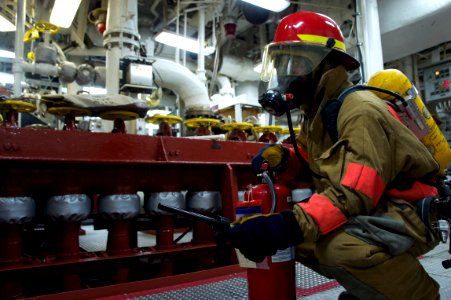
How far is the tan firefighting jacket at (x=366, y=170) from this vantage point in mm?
1159

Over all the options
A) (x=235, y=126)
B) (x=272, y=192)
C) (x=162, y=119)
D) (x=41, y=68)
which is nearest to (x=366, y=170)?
(x=272, y=192)

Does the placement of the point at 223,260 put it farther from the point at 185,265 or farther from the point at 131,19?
the point at 131,19

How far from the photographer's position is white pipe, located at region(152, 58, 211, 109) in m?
5.24

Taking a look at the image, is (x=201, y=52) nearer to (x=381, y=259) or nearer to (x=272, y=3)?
(x=272, y=3)

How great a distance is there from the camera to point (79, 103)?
8.95 ft

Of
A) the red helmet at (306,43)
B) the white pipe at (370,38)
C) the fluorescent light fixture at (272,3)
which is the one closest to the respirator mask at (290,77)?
the red helmet at (306,43)

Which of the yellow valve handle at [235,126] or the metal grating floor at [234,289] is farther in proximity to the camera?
the yellow valve handle at [235,126]

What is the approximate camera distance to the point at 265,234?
3.69 ft

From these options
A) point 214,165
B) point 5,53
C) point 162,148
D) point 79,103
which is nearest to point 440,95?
point 214,165

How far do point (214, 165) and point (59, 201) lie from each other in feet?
4.18

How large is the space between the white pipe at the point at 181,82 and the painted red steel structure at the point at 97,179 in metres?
2.22

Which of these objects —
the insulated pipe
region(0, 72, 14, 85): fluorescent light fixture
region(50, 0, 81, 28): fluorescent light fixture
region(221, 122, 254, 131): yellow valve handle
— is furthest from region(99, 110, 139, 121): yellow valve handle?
region(0, 72, 14, 85): fluorescent light fixture

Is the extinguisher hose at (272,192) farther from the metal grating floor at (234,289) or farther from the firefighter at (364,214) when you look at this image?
the metal grating floor at (234,289)

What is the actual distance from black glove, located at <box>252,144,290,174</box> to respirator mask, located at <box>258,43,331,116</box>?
0.28 m
